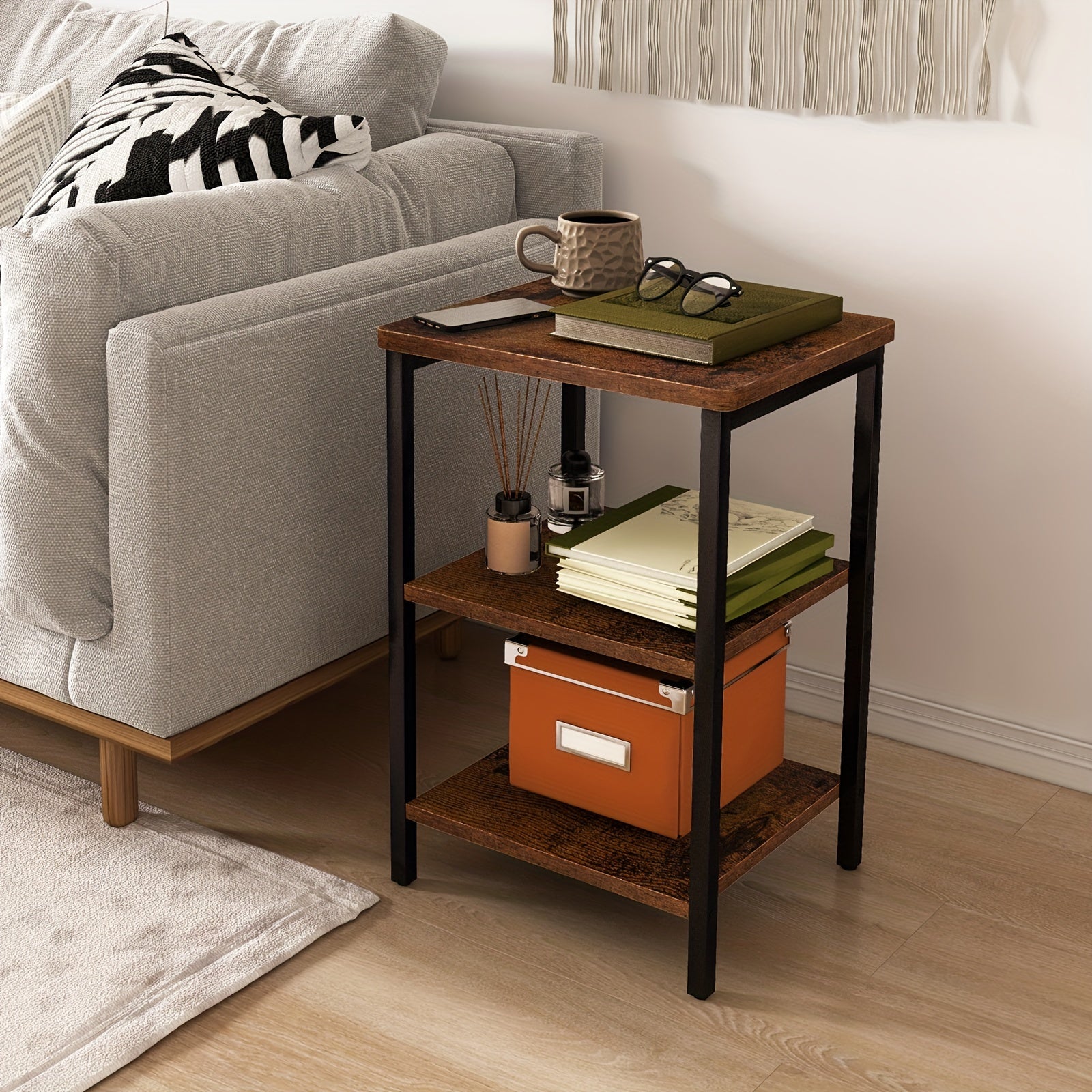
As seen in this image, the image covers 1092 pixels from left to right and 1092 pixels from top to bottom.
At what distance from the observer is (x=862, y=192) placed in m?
1.84

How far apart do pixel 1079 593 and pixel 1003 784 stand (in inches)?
10.8

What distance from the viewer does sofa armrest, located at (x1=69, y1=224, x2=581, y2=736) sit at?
151cm

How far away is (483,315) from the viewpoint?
59.4 inches

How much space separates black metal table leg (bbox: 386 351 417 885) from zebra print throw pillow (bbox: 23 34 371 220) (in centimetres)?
44

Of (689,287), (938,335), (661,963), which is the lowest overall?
(661,963)

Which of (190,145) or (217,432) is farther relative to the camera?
(190,145)


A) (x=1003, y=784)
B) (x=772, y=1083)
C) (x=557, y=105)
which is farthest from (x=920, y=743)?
(x=557, y=105)

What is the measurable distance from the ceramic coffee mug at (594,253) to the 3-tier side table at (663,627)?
0.17 ft

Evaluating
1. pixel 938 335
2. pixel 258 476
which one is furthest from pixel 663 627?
pixel 938 335

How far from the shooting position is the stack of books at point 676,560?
1.44 metres

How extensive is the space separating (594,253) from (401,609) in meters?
0.43

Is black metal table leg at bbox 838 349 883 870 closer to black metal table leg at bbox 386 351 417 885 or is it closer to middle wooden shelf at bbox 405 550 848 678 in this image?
middle wooden shelf at bbox 405 550 848 678

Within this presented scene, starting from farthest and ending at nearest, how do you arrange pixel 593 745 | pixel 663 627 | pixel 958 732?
pixel 958 732, pixel 593 745, pixel 663 627

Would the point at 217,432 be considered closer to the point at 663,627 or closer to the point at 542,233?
the point at 542,233
